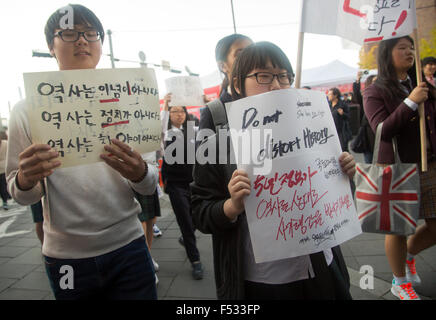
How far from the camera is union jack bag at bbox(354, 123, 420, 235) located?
1908 mm

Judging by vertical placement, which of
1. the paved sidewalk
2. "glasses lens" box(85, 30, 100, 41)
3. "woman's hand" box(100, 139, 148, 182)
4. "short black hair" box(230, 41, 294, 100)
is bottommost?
the paved sidewalk

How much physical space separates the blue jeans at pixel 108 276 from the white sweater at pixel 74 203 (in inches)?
1.4

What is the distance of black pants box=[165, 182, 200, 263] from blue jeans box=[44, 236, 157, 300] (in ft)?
5.00

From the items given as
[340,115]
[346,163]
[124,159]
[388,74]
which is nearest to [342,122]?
[340,115]

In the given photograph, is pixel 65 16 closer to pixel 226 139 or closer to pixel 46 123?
pixel 46 123

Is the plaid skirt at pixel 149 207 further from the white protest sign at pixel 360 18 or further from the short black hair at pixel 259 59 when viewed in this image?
the white protest sign at pixel 360 18

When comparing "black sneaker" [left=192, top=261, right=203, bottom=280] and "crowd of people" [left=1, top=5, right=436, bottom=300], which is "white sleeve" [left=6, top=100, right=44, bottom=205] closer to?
"crowd of people" [left=1, top=5, right=436, bottom=300]

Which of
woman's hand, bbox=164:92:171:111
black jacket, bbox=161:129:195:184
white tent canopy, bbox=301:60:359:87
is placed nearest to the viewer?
black jacket, bbox=161:129:195:184

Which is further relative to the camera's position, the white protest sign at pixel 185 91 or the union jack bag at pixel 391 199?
the white protest sign at pixel 185 91

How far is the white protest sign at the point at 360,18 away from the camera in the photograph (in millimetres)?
1526

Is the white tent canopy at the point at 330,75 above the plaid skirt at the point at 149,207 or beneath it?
above

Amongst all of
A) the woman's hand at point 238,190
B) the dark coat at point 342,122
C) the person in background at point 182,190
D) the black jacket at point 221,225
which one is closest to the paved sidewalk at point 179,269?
the person in background at point 182,190

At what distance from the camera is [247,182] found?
109cm

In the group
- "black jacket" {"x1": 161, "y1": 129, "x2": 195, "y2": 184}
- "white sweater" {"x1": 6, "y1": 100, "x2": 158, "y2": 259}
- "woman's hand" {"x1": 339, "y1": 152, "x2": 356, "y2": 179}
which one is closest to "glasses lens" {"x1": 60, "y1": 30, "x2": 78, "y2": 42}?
"white sweater" {"x1": 6, "y1": 100, "x2": 158, "y2": 259}
